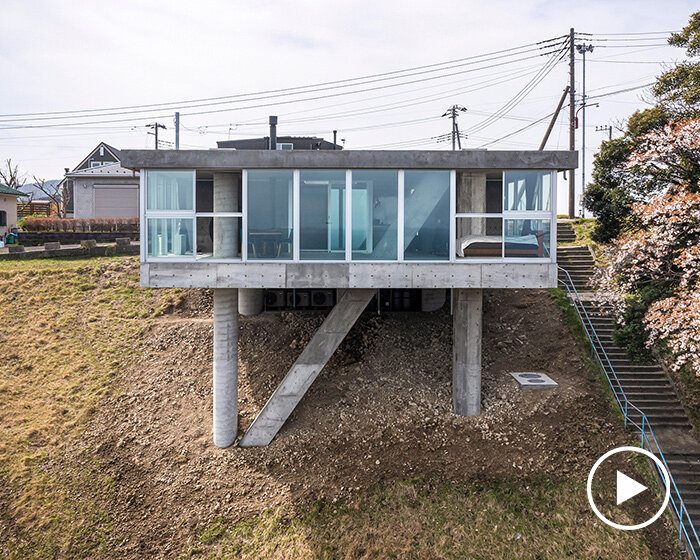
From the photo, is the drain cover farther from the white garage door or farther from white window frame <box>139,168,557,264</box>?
the white garage door

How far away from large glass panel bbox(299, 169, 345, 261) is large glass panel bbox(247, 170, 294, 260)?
11.6 inches

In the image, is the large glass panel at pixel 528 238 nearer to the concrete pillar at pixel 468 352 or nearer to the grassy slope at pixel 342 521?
the concrete pillar at pixel 468 352

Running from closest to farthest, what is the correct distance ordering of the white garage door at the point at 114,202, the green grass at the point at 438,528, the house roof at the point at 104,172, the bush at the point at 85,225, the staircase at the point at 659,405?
the green grass at the point at 438,528
the staircase at the point at 659,405
the bush at the point at 85,225
the house roof at the point at 104,172
the white garage door at the point at 114,202

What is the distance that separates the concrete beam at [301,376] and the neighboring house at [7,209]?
29.5m

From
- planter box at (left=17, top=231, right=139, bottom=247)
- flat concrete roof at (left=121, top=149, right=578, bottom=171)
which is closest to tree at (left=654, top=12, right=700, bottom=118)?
flat concrete roof at (left=121, top=149, right=578, bottom=171)

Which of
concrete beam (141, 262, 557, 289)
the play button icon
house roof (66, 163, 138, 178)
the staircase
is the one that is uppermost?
house roof (66, 163, 138, 178)

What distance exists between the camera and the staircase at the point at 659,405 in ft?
37.0

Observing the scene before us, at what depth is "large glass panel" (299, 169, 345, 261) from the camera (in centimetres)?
1145

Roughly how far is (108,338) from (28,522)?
21.9 ft

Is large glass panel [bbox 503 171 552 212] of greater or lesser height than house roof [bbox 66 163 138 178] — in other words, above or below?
below

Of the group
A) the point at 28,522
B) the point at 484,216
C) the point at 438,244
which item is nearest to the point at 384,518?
the point at 438,244

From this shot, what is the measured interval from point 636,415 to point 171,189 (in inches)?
494

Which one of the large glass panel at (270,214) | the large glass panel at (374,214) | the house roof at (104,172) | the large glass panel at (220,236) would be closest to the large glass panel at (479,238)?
the large glass panel at (374,214)

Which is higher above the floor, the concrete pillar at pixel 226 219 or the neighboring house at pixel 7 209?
the neighboring house at pixel 7 209
